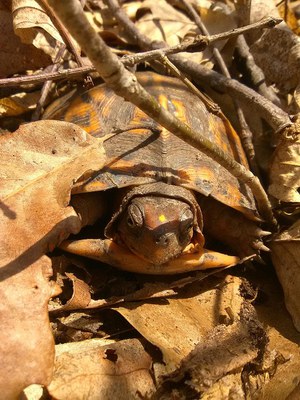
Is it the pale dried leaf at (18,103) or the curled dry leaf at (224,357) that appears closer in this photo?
the curled dry leaf at (224,357)

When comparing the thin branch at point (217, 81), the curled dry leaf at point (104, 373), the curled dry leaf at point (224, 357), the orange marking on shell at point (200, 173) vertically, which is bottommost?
the curled dry leaf at point (224, 357)

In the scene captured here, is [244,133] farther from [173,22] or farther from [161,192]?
[173,22]

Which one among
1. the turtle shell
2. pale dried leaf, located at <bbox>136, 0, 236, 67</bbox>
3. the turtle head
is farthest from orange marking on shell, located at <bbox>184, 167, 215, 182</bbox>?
pale dried leaf, located at <bbox>136, 0, 236, 67</bbox>

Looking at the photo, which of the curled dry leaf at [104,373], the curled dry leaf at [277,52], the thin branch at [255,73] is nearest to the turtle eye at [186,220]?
the curled dry leaf at [104,373]

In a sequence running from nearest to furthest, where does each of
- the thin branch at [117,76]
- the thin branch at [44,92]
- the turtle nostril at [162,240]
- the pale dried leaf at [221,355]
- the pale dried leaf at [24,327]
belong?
the thin branch at [117,76]
the pale dried leaf at [24,327]
the pale dried leaf at [221,355]
the turtle nostril at [162,240]
the thin branch at [44,92]

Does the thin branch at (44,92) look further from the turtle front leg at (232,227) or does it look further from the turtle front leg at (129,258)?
the turtle front leg at (232,227)

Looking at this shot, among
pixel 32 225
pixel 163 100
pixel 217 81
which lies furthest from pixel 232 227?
pixel 32 225
